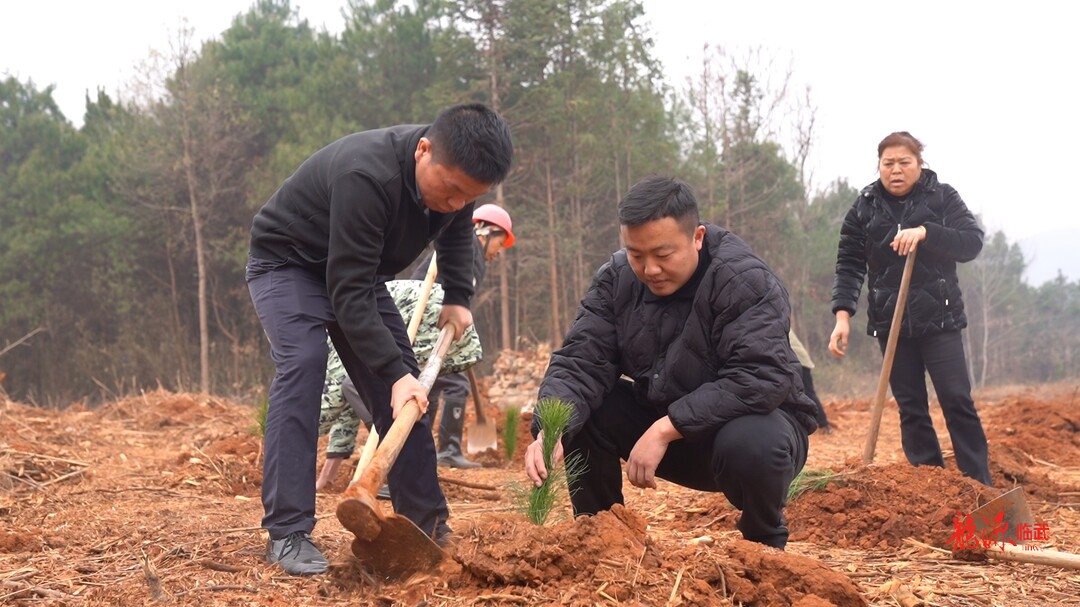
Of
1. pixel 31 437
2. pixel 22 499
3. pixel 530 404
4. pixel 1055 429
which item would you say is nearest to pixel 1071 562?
pixel 22 499

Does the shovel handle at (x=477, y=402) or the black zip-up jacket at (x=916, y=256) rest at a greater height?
the black zip-up jacket at (x=916, y=256)

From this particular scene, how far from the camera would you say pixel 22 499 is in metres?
4.77

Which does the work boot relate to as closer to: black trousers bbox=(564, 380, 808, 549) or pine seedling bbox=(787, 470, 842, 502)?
pine seedling bbox=(787, 470, 842, 502)

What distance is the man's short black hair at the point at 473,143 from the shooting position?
2.98 meters

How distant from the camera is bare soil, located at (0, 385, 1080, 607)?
8.11 ft

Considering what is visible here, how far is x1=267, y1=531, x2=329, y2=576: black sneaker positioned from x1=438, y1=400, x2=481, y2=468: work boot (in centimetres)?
346

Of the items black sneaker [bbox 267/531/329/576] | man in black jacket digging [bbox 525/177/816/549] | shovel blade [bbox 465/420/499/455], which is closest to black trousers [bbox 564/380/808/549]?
man in black jacket digging [bbox 525/177/816/549]

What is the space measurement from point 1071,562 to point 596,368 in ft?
5.40

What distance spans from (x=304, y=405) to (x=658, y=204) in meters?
1.34

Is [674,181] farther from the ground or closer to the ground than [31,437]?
farther from the ground

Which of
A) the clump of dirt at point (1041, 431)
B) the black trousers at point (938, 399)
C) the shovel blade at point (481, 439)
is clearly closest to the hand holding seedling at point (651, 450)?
the black trousers at point (938, 399)

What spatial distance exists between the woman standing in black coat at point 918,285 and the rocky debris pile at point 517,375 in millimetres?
8095

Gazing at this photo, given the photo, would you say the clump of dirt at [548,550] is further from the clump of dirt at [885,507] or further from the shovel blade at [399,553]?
the clump of dirt at [885,507]

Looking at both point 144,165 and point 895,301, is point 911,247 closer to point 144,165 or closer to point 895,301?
point 895,301
